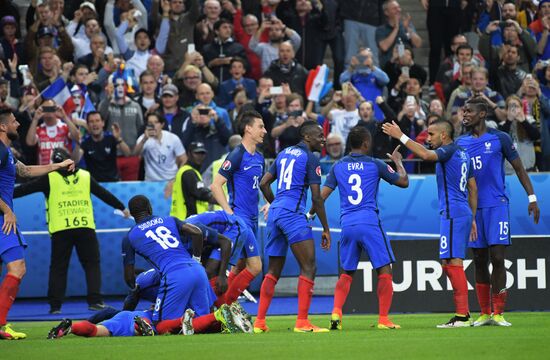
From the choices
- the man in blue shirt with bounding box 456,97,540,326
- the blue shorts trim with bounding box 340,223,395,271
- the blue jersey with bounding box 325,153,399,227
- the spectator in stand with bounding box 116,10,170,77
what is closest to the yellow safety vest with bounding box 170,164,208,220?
the spectator in stand with bounding box 116,10,170,77

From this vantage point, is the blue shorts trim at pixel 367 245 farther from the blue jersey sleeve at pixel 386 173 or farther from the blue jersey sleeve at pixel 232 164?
the blue jersey sleeve at pixel 232 164

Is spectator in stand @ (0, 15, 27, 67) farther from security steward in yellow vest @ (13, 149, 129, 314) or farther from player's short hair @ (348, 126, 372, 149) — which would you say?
player's short hair @ (348, 126, 372, 149)

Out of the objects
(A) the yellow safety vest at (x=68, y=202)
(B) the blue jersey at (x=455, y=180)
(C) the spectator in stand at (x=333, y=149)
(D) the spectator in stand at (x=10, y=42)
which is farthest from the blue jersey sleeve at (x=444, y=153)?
(D) the spectator in stand at (x=10, y=42)

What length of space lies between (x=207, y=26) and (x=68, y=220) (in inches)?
258

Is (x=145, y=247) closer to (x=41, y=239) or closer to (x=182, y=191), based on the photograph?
(x=182, y=191)

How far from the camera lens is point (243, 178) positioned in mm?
14336

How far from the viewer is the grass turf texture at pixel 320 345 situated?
33.8 feet

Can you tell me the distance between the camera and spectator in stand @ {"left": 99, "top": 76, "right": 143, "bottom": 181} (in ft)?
67.1

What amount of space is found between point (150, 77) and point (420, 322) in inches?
338

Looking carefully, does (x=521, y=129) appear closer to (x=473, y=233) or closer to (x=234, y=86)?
(x=234, y=86)

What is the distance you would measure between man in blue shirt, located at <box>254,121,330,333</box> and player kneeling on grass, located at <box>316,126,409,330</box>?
0.24 metres

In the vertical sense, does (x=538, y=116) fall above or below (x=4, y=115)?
below

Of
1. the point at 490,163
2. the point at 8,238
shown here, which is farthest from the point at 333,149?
the point at 8,238

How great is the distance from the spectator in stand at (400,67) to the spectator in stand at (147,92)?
459cm
